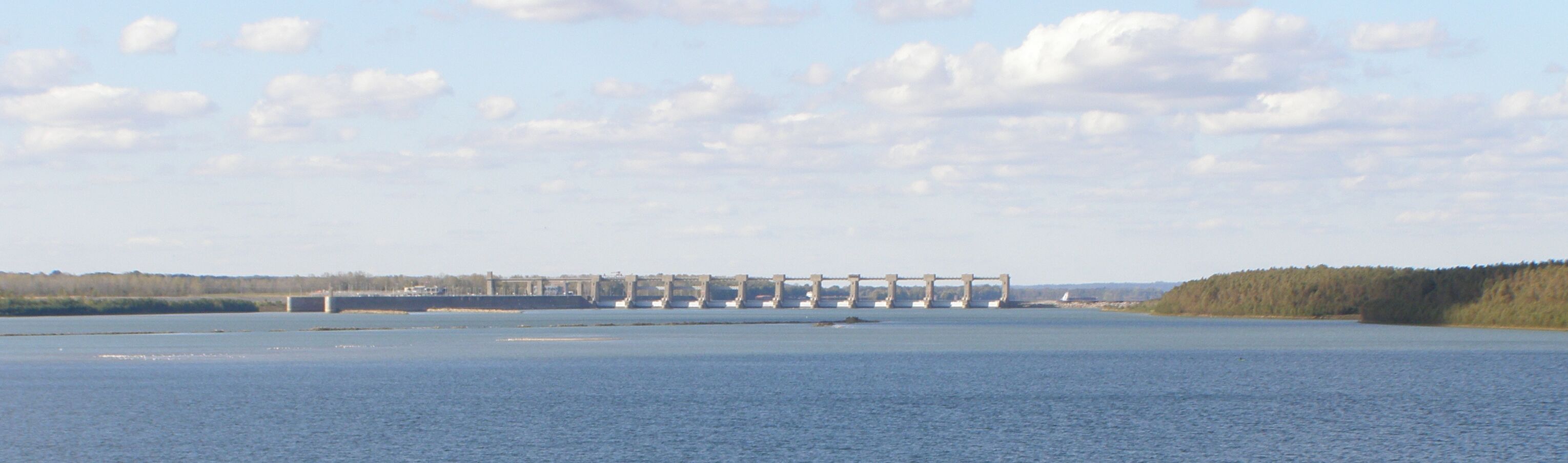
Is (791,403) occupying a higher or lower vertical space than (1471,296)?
lower

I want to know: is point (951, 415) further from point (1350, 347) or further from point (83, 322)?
point (83, 322)

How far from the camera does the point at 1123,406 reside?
194ft

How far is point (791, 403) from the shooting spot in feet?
199

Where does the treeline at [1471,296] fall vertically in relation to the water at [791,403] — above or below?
above

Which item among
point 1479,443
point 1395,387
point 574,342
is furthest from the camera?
point 574,342

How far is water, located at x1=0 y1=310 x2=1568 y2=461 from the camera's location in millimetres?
45625

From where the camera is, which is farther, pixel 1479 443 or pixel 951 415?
pixel 951 415

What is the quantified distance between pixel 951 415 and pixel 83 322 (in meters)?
164

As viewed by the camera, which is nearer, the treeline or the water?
the water

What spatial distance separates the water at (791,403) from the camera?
45625 millimetres

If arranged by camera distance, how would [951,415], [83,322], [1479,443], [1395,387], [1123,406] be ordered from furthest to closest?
[83,322] → [1395,387] → [1123,406] → [951,415] → [1479,443]

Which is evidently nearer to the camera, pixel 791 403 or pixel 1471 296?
pixel 791 403

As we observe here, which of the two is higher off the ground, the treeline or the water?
the treeline

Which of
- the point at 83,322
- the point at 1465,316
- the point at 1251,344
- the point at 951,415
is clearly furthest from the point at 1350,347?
the point at 83,322
